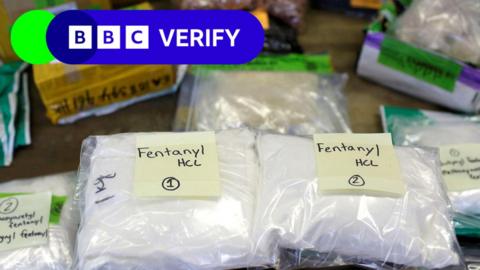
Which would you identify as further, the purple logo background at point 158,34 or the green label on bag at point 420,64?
the green label on bag at point 420,64

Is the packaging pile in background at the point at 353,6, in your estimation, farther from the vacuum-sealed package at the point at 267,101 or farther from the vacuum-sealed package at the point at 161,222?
the vacuum-sealed package at the point at 161,222

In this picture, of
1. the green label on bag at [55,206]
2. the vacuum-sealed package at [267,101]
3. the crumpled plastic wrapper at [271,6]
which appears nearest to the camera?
the green label on bag at [55,206]

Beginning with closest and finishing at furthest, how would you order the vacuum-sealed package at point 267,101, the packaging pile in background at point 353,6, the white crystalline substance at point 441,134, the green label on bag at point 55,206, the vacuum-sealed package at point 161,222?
the vacuum-sealed package at point 161,222, the green label on bag at point 55,206, the white crystalline substance at point 441,134, the vacuum-sealed package at point 267,101, the packaging pile in background at point 353,6

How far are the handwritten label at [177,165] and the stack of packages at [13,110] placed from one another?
0.34m

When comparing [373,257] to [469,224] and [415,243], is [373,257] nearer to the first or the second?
[415,243]

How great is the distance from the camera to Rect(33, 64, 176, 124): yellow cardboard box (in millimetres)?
702

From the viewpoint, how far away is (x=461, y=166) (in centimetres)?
60

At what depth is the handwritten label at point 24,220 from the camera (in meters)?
0.51

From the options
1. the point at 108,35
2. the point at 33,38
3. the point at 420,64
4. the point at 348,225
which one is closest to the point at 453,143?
the point at 420,64

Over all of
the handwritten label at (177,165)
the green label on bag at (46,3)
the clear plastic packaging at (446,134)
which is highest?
the green label on bag at (46,3)

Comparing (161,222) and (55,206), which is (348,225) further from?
(55,206)


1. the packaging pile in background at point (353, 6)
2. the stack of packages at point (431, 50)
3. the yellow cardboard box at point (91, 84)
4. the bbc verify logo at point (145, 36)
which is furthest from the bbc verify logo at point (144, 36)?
the packaging pile in background at point (353, 6)

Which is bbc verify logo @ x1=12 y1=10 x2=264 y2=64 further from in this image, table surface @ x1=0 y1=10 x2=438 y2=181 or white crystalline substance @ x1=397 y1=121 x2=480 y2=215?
white crystalline substance @ x1=397 y1=121 x2=480 y2=215

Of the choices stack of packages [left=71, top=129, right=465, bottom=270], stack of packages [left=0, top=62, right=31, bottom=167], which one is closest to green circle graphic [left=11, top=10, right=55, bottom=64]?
stack of packages [left=0, top=62, right=31, bottom=167]
